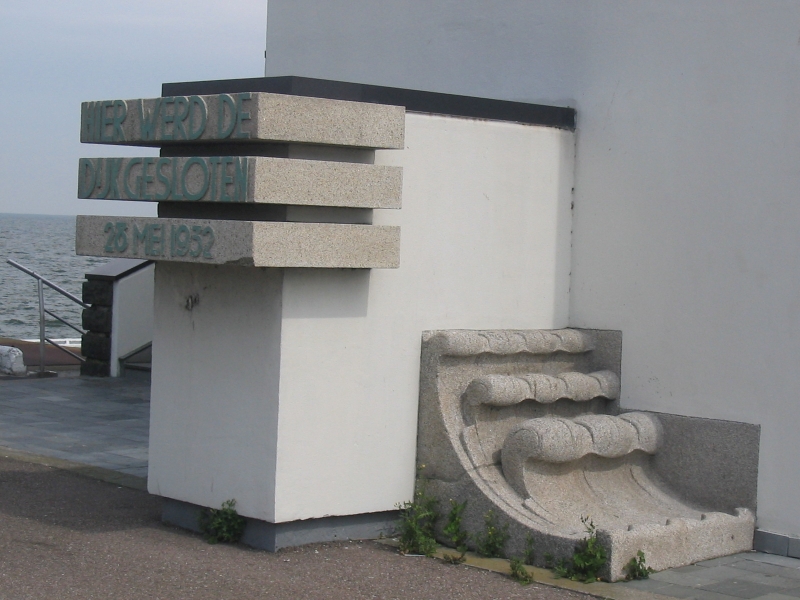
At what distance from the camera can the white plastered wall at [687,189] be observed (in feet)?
23.4

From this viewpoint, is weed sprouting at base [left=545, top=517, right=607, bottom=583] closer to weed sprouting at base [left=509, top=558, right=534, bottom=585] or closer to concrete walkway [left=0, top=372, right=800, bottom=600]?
concrete walkway [left=0, top=372, right=800, bottom=600]

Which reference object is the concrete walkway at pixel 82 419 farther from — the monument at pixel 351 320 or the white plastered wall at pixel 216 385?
the monument at pixel 351 320

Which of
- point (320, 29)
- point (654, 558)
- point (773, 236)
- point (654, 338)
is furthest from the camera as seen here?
point (320, 29)

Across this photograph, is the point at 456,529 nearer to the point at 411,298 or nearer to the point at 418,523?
the point at 418,523

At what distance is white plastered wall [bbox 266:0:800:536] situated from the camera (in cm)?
713

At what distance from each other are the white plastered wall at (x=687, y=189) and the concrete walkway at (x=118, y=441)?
0.66 meters

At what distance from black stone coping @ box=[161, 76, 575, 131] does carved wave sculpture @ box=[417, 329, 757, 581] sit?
4.69 ft

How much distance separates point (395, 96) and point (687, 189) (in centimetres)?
206

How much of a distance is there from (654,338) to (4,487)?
183 inches

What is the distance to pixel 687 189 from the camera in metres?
7.62

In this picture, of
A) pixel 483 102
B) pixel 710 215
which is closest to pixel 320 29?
pixel 483 102

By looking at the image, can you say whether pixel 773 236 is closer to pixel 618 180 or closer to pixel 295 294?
pixel 618 180

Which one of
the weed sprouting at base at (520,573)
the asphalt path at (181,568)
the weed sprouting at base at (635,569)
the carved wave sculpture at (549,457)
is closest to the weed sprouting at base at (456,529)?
the carved wave sculpture at (549,457)

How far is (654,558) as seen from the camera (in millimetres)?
6531
